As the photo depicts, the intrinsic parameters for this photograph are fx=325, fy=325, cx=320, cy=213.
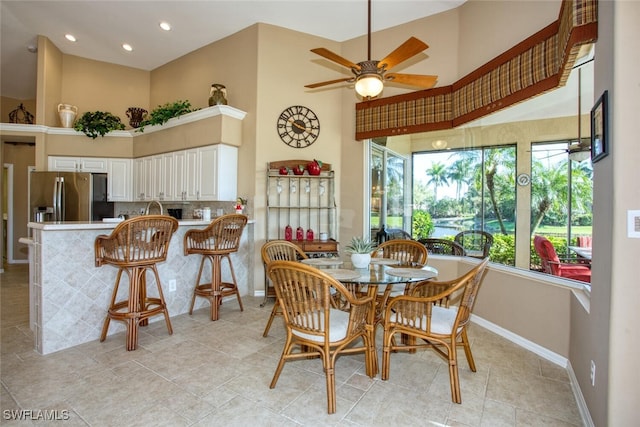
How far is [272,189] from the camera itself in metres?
4.57

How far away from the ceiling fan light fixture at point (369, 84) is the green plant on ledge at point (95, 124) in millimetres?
4679

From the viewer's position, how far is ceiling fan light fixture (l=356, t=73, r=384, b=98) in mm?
2787

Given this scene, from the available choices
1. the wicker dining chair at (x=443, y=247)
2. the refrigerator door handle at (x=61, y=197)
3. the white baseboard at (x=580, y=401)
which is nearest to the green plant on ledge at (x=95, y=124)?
the refrigerator door handle at (x=61, y=197)

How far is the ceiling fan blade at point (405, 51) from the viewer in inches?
102

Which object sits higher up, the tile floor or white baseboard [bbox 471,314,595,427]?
white baseboard [bbox 471,314,595,427]

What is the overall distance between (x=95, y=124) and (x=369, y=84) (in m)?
4.86

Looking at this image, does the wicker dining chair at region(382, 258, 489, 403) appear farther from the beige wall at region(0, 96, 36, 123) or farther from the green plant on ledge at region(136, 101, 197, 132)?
the beige wall at region(0, 96, 36, 123)

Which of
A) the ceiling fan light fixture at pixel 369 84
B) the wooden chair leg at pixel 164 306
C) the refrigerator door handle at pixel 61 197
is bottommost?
the wooden chair leg at pixel 164 306

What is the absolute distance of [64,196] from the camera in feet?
17.3

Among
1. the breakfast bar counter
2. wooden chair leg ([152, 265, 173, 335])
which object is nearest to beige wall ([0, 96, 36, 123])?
the breakfast bar counter

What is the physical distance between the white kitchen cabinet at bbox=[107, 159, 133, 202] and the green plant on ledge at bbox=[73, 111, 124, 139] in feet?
1.66

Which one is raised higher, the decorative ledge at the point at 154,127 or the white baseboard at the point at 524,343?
the decorative ledge at the point at 154,127

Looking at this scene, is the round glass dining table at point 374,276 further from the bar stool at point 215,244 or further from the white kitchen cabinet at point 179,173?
the white kitchen cabinet at point 179,173

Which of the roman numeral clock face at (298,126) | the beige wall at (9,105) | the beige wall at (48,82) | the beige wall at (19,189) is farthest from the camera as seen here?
the beige wall at (9,105)
